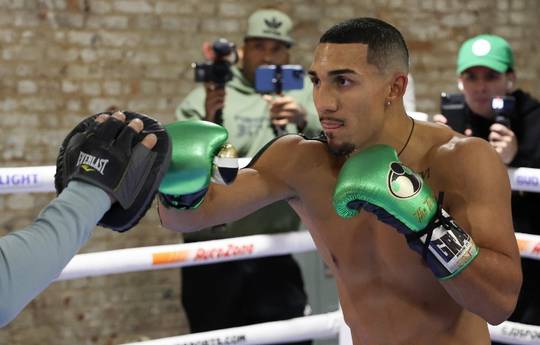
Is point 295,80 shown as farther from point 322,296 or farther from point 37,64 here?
point 37,64

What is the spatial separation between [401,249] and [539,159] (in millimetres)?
1152

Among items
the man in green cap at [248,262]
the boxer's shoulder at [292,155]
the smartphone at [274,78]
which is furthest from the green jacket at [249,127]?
the boxer's shoulder at [292,155]

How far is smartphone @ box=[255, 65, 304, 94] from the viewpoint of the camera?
11.0ft

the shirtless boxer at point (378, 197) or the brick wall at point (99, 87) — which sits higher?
the shirtless boxer at point (378, 197)

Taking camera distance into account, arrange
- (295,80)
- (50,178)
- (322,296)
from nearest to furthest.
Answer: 1. (50,178)
2. (295,80)
3. (322,296)

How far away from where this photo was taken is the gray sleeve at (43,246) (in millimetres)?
1282

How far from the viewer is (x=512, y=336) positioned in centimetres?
299

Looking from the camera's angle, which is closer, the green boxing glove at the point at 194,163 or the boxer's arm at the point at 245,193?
the green boxing glove at the point at 194,163

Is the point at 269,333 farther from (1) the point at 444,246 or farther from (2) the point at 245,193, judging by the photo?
(1) the point at 444,246

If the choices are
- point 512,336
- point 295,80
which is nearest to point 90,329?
point 295,80

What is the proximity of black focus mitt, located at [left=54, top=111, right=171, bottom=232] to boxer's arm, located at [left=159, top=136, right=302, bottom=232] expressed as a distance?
69cm

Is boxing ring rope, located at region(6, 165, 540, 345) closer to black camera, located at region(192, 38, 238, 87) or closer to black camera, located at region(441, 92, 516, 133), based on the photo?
black camera, located at region(441, 92, 516, 133)

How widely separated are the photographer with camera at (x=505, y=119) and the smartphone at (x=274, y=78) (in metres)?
0.54

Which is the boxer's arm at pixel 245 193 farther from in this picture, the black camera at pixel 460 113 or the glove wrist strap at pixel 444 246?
the black camera at pixel 460 113
